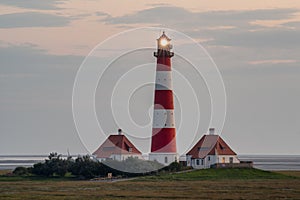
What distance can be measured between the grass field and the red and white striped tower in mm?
4769

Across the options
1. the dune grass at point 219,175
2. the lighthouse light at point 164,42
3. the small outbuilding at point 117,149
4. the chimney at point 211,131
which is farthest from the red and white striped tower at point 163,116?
the chimney at point 211,131

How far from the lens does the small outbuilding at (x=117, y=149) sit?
9119 centimetres

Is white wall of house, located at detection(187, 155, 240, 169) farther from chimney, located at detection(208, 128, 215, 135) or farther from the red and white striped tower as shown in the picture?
the red and white striped tower

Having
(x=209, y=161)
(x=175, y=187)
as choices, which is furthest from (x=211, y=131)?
(x=175, y=187)

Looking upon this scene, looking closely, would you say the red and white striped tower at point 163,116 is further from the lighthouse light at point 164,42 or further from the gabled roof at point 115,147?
the gabled roof at point 115,147

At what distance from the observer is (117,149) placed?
3622 inches

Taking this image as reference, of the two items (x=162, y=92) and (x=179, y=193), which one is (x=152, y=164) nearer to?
(x=162, y=92)

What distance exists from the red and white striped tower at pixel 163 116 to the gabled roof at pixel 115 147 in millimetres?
8028

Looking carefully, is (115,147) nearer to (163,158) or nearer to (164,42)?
(163,158)

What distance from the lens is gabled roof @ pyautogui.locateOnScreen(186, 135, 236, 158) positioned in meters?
88.9

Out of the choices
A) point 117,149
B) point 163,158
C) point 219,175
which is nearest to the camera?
point 219,175

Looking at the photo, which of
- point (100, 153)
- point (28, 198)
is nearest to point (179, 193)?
point (28, 198)

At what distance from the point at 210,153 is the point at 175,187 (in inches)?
943

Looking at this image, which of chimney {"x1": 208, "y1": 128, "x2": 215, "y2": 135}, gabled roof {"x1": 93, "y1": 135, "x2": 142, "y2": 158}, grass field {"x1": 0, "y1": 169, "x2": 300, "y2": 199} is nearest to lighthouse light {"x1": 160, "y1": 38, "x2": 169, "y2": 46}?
chimney {"x1": 208, "y1": 128, "x2": 215, "y2": 135}
